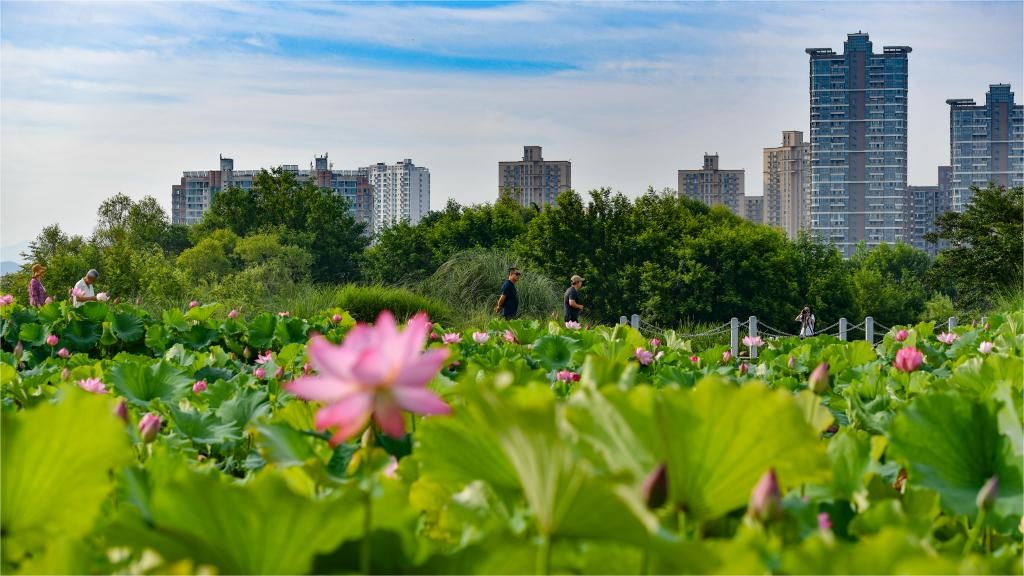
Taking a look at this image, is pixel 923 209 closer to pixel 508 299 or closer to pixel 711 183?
pixel 711 183

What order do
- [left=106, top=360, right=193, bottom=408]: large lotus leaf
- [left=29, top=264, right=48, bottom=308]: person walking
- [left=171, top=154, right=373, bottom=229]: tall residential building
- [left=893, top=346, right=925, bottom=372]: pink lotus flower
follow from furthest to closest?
[left=171, top=154, right=373, bottom=229]: tall residential building
[left=29, top=264, right=48, bottom=308]: person walking
[left=106, top=360, right=193, bottom=408]: large lotus leaf
[left=893, top=346, right=925, bottom=372]: pink lotus flower

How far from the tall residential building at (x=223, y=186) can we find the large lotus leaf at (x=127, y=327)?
12545cm

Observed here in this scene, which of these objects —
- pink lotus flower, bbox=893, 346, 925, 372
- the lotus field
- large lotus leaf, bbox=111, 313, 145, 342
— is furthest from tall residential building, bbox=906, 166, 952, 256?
the lotus field


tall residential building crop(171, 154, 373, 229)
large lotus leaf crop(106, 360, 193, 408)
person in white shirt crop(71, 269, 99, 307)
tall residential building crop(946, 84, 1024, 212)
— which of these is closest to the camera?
large lotus leaf crop(106, 360, 193, 408)

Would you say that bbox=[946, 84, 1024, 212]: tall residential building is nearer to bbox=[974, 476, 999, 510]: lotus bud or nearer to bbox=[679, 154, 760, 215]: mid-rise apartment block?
bbox=[679, 154, 760, 215]: mid-rise apartment block

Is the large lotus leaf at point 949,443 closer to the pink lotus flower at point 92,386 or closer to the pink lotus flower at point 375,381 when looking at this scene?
the pink lotus flower at point 375,381

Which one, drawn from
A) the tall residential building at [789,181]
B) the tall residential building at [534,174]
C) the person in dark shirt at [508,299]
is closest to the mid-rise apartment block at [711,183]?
the tall residential building at [789,181]

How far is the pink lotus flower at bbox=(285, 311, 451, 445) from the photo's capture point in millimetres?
858

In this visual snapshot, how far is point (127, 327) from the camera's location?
21.2 feet

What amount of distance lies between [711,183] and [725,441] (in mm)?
155438

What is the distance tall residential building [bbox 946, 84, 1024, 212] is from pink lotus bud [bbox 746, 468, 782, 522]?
523ft

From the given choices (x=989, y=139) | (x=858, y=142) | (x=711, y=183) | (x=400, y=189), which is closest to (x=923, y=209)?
(x=989, y=139)

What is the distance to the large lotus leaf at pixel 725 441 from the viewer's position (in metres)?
0.98

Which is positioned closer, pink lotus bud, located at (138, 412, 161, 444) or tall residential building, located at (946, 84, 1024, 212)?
pink lotus bud, located at (138, 412, 161, 444)
